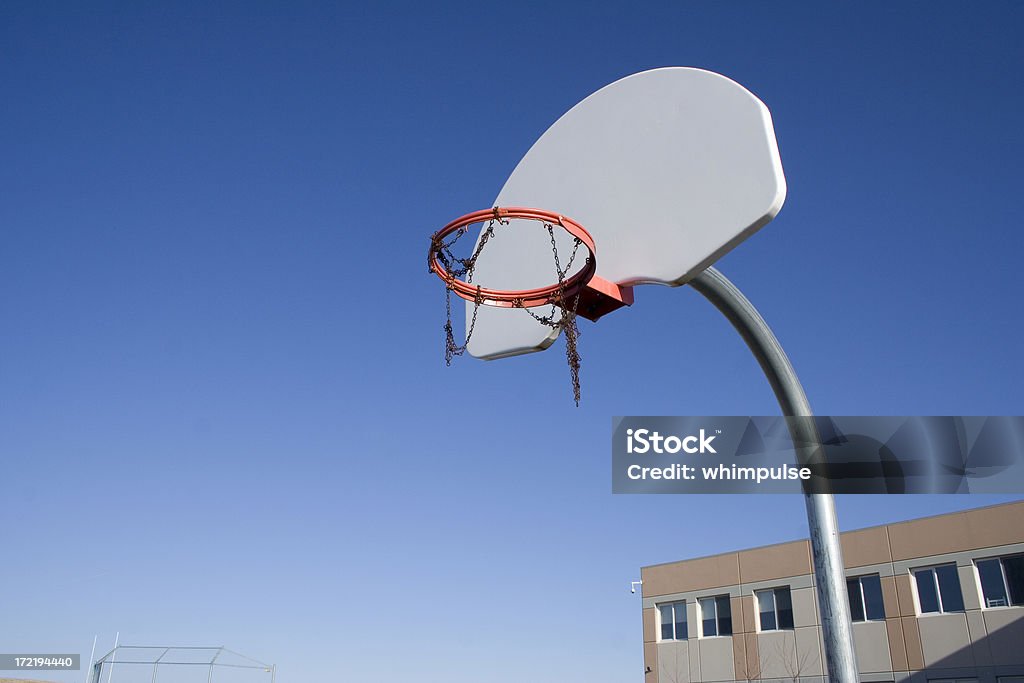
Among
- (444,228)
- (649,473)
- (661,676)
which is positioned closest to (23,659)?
(661,676)

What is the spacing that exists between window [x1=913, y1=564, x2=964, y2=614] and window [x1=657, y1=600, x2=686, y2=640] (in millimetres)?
6489

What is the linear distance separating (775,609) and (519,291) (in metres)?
17.2

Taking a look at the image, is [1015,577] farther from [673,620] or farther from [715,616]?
[673,620]

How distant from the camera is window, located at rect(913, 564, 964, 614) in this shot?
17812mm

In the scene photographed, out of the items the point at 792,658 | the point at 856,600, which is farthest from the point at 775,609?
the point at 856,600

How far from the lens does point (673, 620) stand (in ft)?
76.8

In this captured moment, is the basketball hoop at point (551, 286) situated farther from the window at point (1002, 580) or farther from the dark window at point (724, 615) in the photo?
the dark window at point (724, 615)

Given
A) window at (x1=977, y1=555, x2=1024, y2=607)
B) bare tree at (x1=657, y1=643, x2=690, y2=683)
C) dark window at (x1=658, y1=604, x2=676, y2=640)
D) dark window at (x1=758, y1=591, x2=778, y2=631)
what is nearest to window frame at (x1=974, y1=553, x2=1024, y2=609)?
window at (x1=977, y1=555, x2=1024, y2=607)

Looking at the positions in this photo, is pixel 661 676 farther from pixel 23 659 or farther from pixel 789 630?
pixel 23 659

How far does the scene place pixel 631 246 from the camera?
575 centimetres

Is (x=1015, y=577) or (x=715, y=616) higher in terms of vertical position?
(x=1015, y=577)

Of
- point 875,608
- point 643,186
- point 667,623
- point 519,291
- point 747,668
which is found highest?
point 643,186

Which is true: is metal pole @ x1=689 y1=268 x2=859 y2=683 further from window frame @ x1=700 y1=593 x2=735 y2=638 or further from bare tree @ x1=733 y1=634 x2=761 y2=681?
window frame @ x1=700 y1=593 x2=735 y2=638

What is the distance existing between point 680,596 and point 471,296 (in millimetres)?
19139
